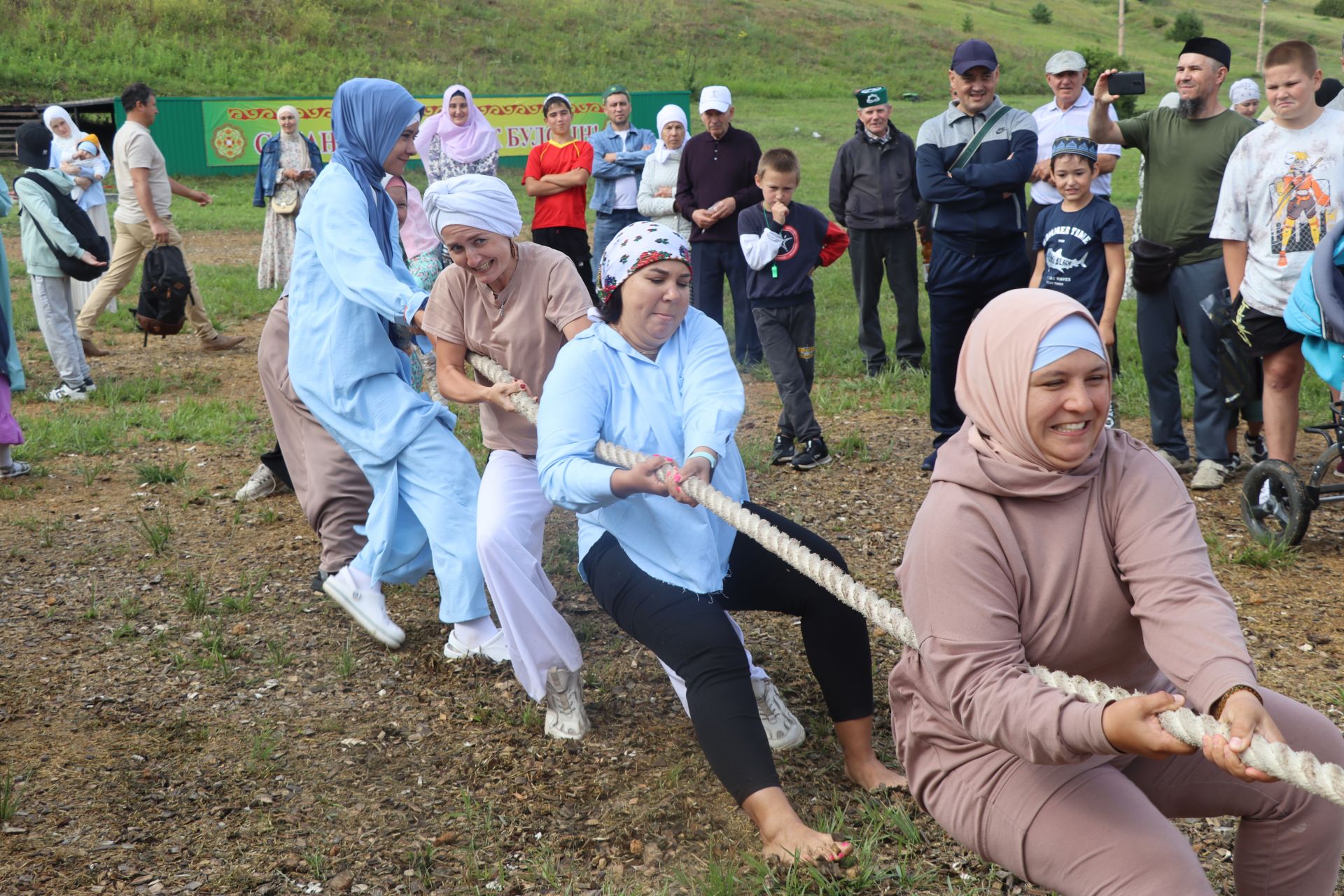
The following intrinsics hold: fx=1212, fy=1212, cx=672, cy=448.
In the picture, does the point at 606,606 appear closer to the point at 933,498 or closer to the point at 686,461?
the point at 686,461

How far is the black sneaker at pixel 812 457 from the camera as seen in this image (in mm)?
6844

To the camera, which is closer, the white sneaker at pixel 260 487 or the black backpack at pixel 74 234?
the white sneaker at pixel 260 487

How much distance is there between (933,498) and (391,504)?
270 centimetres

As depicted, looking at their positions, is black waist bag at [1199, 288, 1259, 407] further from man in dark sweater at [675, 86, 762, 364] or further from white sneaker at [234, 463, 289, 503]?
white sneaker at [234, 463, 289, 503]

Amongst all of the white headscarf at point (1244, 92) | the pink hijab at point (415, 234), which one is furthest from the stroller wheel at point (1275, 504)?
the white headscarf at point (1244, 92)

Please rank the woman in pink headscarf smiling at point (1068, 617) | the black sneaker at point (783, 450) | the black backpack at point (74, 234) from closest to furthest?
1. the woman in pink headscarf smiling at point (1068, 617)
2. the black sneaker at point (783, 450)
3. the black backpack at point (74, 234)

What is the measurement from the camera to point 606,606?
3561mm

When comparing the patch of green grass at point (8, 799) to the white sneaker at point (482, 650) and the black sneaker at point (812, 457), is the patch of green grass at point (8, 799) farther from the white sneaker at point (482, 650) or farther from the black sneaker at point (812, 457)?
the black sneaker at point (812, 457)

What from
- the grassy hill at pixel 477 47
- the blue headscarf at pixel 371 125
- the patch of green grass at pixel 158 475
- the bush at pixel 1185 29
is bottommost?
the patch of green grass at pixel 158 475

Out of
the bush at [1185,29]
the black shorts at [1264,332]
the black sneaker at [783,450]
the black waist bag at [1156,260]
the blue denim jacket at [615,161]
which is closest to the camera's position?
the black shorts at [1264,332]

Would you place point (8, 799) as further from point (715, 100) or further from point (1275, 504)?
point (715, 100)

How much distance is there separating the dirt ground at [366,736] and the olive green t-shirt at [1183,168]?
135cm

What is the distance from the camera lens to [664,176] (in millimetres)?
9570

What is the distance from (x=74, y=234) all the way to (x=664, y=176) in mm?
4373
